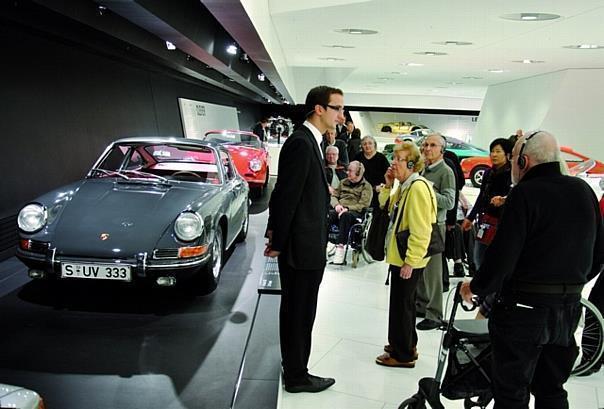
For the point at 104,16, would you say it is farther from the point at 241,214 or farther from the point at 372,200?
the point at 372,200

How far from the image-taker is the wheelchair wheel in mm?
3154

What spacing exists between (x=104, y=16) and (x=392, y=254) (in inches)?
202


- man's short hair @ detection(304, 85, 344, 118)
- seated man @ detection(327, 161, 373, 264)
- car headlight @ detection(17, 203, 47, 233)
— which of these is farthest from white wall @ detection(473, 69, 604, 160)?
car headlight @ detection(17, 203, 47, 233)

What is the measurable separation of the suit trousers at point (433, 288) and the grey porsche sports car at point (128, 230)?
1.86 metres

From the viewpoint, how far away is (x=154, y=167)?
225 inches

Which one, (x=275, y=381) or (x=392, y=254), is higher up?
(x=392, y=254)

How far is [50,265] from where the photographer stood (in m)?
3.75

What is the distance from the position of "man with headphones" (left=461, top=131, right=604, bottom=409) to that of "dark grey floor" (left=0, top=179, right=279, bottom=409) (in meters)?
1.35

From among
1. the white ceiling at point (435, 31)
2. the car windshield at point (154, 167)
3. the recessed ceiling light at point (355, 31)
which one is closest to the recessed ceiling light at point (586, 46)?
the white ceiling at point (435, 31)

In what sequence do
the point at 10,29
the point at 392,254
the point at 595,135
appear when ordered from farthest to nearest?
the point at 595,135, the point at 10,29, the point at 392,254

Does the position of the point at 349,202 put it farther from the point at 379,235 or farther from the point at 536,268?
the point at 536,268

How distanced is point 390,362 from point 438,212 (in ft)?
4.85

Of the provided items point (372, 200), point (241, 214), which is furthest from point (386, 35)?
point (241, 214)

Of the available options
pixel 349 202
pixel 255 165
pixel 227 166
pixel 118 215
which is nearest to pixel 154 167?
pixel 227 166
